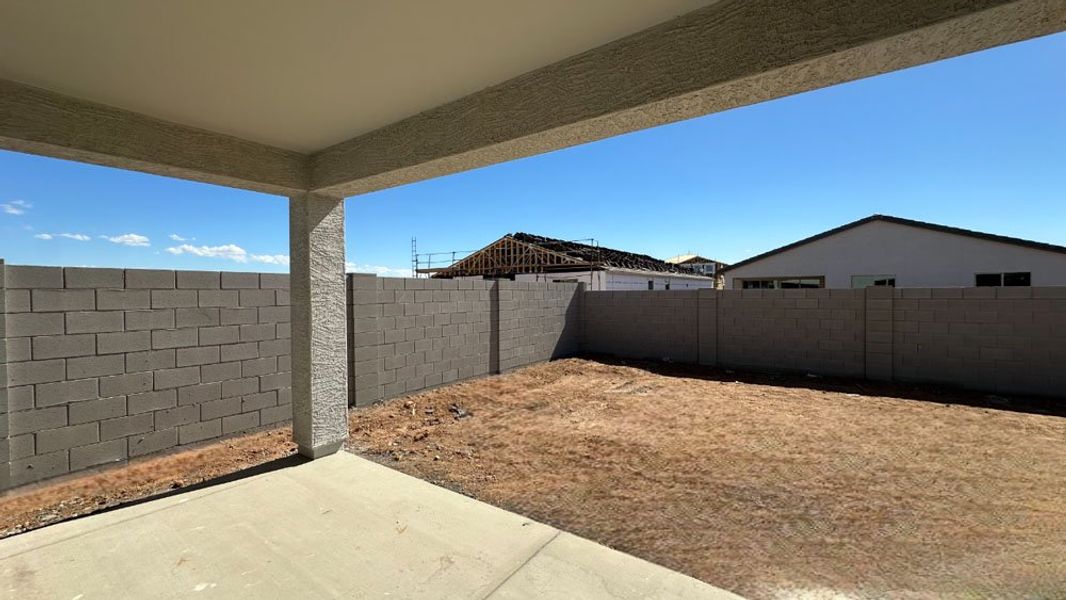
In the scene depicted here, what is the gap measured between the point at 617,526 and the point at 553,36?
304cm

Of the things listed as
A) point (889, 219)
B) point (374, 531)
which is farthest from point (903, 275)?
point (374, 531)

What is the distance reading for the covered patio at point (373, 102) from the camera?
1.88 meters

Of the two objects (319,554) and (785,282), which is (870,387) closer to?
(319,554)

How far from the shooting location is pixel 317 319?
162 inches

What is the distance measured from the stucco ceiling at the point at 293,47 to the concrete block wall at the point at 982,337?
29.0 feet

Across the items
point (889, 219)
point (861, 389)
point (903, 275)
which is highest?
point (889, 219)

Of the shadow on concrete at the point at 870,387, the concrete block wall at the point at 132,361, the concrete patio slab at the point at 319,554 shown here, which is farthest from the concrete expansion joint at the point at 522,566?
the shadow on concrete at the point at 870,387

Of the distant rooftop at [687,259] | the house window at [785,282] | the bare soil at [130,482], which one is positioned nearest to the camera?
the bare soil at [130,482]

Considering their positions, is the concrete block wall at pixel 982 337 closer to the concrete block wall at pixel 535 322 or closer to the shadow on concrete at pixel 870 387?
the shadow on concrete at pixel 870 387

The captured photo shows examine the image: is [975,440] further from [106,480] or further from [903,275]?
[903,275]

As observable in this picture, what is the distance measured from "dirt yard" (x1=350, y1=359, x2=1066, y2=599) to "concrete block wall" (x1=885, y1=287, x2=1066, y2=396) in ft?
2.30

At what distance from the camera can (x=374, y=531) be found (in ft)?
9.75

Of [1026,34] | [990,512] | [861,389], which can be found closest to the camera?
[1026,34]

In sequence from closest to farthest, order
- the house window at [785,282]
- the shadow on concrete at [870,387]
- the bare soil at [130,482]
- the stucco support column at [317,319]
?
the bare soil at [130,482]
the stucco support column at [317,319]
the shadow on concrete at [870,387]
the house window at [785,282]
